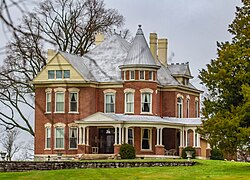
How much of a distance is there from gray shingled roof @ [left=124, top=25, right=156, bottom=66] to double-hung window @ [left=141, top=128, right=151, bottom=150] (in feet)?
15.0

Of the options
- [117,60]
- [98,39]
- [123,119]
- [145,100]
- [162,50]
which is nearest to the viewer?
[123,119]

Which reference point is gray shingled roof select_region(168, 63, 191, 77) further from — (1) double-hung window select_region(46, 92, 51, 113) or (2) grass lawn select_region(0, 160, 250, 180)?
(2) grass lawn select_region(0, 160, 250, 180)

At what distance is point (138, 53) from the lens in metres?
45.8

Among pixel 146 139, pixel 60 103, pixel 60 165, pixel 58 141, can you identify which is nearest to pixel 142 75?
pixel 146 139

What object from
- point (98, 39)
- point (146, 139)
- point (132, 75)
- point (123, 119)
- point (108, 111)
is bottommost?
point (146, 139)

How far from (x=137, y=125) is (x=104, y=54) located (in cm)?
706

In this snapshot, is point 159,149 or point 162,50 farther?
point 162,50

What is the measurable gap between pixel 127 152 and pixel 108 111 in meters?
5.59

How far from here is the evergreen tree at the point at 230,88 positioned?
3050 cm

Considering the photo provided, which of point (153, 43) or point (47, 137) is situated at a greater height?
point (153, 43)

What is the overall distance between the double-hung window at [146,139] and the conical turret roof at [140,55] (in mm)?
4416

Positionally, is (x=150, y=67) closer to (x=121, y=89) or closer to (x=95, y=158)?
(x=121, y=89)

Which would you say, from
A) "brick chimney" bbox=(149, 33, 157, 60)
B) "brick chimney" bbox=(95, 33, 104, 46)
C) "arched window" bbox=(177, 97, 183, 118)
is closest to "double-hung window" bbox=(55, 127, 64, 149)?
"brick chimney" bbox=(95, 33, 104, 46)

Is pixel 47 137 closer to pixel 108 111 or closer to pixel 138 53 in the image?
pixel 108 111
